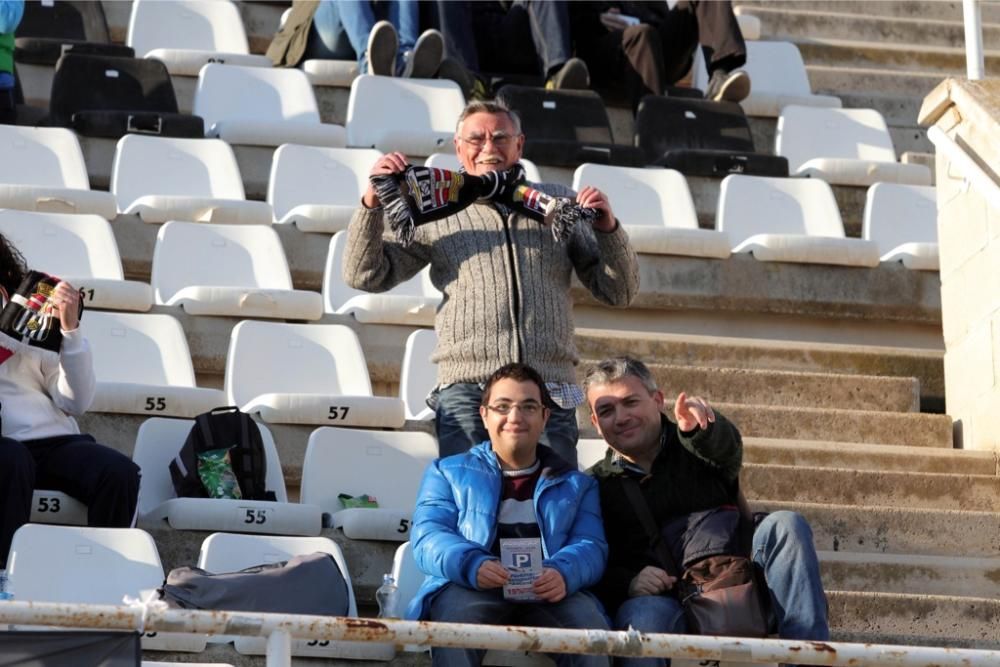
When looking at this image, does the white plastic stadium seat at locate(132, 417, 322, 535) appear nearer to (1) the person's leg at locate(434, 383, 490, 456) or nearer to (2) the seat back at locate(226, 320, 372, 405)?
(1) the person's leg at locate(434, 383, 490, 456)

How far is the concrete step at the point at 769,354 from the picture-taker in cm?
736

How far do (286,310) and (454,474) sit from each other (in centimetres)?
221

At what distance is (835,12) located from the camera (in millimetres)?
11562

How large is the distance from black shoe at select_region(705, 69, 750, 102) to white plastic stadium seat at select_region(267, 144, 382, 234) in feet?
6.59

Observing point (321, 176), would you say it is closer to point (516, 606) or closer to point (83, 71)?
point (83, 71)

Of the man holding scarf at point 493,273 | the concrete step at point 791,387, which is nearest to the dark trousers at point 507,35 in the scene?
the concrete step at point 791,387

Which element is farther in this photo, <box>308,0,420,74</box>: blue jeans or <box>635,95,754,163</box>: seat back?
<box>308,0,420,74</box>: blue jeans

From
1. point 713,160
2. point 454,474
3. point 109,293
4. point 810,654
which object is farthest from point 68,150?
point 810,654

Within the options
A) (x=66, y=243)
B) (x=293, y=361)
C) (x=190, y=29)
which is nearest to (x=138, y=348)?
(x=293, y=361)

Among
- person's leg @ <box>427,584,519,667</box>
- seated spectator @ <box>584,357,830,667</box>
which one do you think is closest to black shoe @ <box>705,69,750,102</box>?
seated spectator @ <box>584,357,830,667</box>

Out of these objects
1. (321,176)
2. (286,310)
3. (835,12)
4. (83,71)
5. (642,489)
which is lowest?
(642,489)

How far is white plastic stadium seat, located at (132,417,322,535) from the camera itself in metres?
5.64

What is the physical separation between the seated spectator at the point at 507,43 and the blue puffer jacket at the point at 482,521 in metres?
4.84

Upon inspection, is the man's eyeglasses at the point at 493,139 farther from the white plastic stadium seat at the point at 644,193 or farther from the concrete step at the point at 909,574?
the white plastic stadium seat at the point at 644,193
